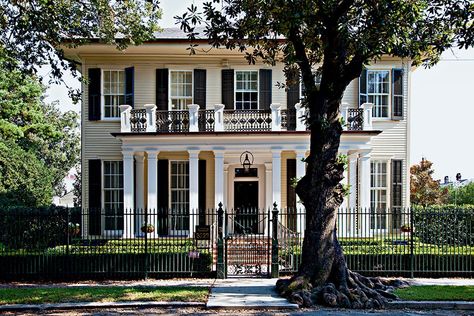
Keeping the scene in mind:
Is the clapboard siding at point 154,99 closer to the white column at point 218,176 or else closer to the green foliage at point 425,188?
the white column at point 218,176

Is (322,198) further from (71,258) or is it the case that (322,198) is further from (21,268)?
(21,268)

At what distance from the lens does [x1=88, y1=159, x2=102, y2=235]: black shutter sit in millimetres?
20483

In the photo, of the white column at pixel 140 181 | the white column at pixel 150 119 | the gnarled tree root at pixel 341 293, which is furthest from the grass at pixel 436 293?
the white column at pixel 140 181

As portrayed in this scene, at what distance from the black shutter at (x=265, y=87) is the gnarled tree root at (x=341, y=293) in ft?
33.0

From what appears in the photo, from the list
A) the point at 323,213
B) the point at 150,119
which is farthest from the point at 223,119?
the point at 323,213

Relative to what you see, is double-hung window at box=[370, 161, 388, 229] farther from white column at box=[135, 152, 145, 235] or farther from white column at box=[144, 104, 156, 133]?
white column at box=[135, 152, 145, 235]

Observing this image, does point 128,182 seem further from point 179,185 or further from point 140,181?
point 179,185

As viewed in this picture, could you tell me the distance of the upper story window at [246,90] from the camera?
21.3 meters

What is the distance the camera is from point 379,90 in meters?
21.4

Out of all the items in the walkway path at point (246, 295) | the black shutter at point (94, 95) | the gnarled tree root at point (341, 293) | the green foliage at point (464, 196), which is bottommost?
the walkway path at point (246, 295)

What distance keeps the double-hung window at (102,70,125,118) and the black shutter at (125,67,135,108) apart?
440 millimetres

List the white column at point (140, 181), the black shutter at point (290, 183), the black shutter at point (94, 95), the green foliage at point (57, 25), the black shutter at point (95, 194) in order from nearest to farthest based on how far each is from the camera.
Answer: the green foliage at point (57, 25), the black shutter at point (95, 194), the white column at point (140, 181), the black shutter at point (290, 183), the black shutter at point (94, 95)

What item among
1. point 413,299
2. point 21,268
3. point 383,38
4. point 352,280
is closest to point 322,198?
point 352,280

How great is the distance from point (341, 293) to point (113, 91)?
1369 cm
